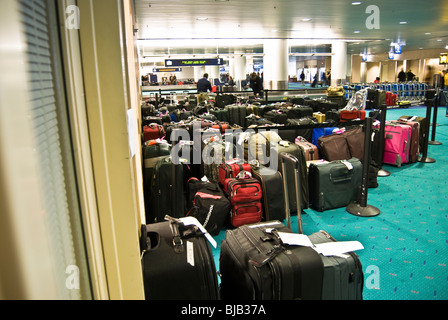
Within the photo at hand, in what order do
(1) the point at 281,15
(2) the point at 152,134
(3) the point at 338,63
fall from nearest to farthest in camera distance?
(2) the point at 152,134 < (1) the point at 281,15 < (3) the point at 338,63

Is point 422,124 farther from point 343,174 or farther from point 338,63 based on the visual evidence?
point 338,63

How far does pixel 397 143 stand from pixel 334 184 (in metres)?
2.56

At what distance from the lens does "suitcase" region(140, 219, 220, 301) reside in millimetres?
1649

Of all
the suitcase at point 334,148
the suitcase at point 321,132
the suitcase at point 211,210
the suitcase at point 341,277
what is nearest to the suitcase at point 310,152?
the suitcase at point 334,148

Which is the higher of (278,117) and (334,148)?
(278,117)

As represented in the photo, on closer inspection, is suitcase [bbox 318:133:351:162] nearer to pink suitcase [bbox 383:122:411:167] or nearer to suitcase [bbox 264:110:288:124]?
pink suitcase [bbox 383:122:411:167]

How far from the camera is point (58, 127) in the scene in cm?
90

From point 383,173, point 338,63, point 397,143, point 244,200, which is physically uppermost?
point 338,63

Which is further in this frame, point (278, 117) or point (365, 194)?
point (278, 117)

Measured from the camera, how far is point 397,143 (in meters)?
6.04

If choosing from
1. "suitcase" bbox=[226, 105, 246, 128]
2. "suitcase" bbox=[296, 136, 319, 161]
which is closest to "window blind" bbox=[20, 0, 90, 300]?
"suitcase" bbox=[296, 136, 319, 161]

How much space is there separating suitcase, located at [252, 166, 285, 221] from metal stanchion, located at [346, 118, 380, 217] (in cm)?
100

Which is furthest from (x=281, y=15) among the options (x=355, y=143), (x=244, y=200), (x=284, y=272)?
(x=284, y=272)

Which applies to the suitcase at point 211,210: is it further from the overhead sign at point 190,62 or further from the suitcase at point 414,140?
the overhead sign at point 190,62
